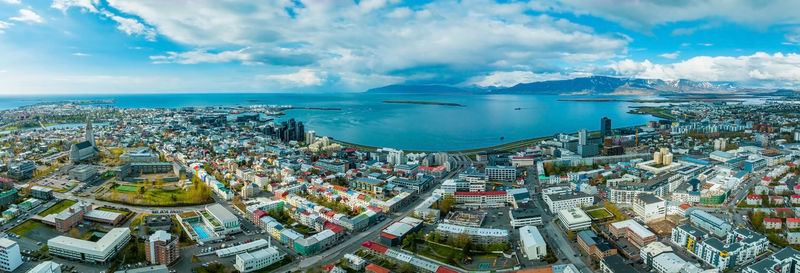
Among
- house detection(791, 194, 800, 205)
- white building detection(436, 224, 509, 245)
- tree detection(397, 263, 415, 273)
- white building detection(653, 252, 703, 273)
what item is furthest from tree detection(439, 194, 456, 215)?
house detection(791, 194, 800, 205)

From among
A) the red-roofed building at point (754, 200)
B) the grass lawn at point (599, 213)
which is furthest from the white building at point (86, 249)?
the red-roofed building at point (754, 200)

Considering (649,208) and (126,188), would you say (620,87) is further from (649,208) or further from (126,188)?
(126,188)

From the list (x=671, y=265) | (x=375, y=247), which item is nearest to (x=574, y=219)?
(x=671, y=265)

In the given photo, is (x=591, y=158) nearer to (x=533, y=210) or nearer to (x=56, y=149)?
(x=533, y=210)

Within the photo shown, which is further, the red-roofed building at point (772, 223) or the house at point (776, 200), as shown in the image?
the house at point (776, 200)

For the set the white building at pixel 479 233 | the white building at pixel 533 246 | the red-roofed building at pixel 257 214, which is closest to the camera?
the white building at pixel 533 246

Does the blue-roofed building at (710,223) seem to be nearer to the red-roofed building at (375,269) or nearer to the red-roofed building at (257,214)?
the red-roofed building at (375,269)

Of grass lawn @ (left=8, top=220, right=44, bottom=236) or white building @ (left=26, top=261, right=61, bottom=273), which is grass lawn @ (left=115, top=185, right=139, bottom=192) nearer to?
grass lawn @ (left=8, top=220, right=44, bottom=236)
